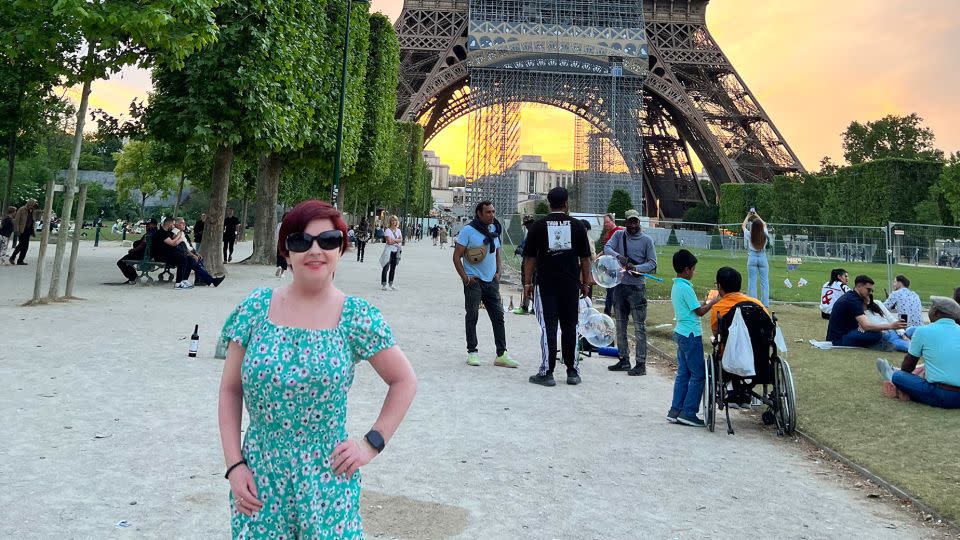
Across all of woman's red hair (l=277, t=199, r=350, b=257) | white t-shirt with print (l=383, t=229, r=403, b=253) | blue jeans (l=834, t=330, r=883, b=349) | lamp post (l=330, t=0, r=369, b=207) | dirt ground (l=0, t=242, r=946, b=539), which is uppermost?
lamp post (l=330, t=0, r=369, b=207)

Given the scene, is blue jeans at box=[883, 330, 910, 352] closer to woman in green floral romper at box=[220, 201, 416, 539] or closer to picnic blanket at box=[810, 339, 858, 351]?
picnic blanket at box=[810, 339, 858, 351]

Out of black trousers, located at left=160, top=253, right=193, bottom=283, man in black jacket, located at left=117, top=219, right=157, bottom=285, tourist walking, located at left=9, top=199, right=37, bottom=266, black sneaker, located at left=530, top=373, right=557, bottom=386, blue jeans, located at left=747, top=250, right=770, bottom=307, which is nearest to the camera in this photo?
black sneaker, located at left=530, top=373, right=557, bottom=386

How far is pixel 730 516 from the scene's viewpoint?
401 cm

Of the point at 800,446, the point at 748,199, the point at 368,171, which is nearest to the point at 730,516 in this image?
the point at 800,446

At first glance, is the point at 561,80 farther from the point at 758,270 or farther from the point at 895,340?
the point at 895,340

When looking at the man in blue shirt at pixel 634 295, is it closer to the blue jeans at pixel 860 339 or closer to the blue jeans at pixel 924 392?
the blue jeans at pixel 924 392

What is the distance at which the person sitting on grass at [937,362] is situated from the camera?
650 centimetres

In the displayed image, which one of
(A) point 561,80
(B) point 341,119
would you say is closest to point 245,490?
(B) point 341,119

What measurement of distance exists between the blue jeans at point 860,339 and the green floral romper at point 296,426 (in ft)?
31.0

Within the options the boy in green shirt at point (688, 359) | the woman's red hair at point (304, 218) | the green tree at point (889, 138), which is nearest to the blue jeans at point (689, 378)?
the boy in green shirt at point (688, 359)

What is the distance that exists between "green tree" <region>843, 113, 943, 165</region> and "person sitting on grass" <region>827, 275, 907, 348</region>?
6302 cm

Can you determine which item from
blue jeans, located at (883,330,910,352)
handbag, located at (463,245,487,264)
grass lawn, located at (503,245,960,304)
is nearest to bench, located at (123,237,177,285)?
handbag, located at (463,245,487,264)

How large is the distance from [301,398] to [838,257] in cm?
2006

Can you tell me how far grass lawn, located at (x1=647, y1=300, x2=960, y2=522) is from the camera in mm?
4711
